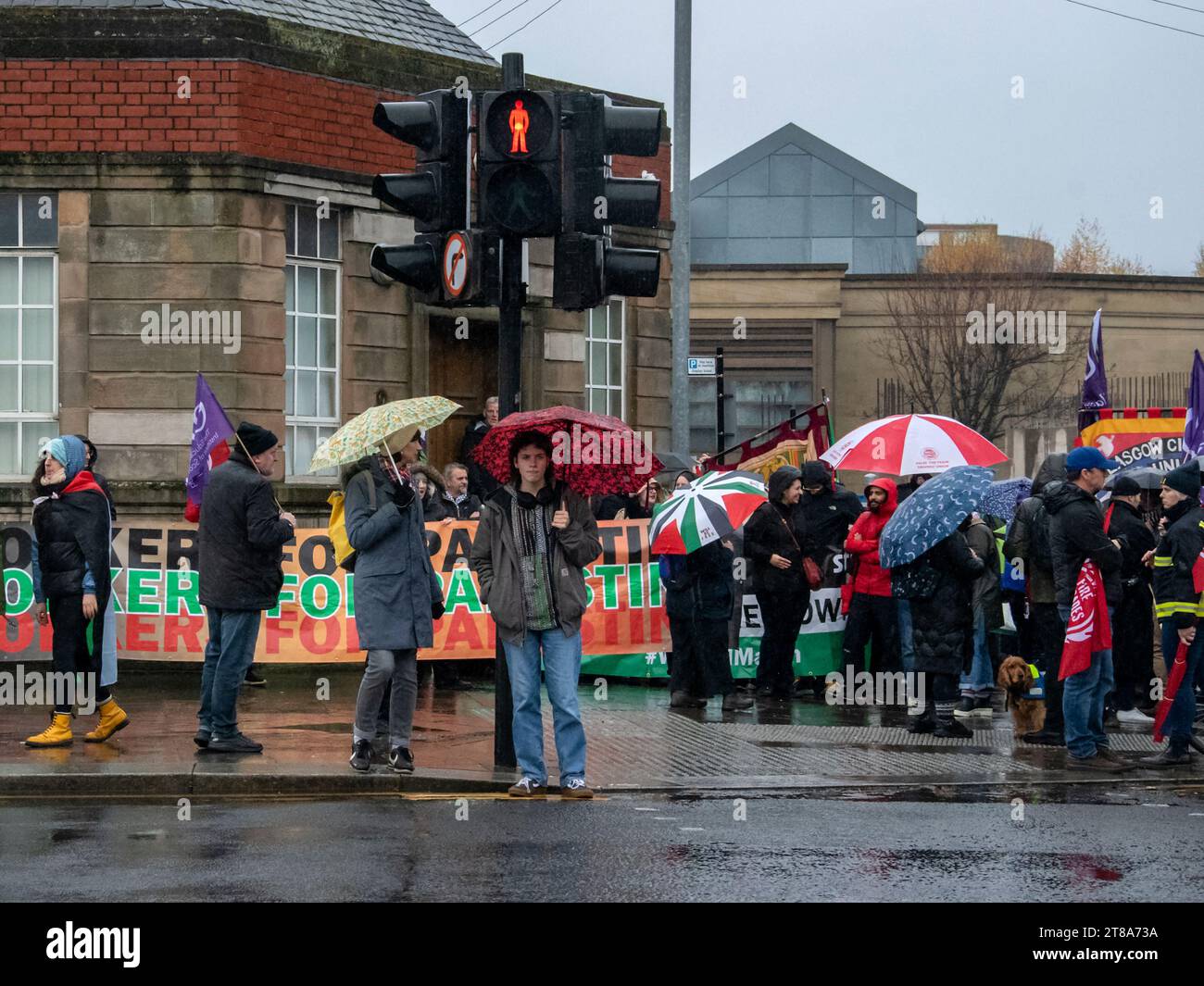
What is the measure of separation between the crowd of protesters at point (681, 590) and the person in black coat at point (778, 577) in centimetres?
2

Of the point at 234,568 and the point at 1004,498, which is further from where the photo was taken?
the point at 1004,498

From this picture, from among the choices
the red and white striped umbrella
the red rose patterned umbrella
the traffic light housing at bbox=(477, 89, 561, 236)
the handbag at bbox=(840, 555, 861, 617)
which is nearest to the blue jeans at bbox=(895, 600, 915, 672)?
the handbag at bbox=(840, 555, 861, 617)

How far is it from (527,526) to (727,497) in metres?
3.93

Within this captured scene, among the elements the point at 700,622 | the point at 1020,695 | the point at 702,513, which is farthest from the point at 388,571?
the point at 1020,695

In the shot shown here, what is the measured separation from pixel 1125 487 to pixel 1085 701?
7.60 ft

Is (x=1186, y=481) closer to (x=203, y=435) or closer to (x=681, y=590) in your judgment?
(x=681, y=590)

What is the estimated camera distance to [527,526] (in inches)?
406

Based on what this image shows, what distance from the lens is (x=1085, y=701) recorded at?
11.9m

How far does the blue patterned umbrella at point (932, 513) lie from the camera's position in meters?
12.8

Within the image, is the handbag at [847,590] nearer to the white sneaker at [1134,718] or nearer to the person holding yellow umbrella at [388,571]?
the white sneaker at [1134,718]

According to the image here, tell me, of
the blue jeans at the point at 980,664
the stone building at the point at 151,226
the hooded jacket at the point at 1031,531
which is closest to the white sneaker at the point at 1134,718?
the blue jeans at the point at 980,664

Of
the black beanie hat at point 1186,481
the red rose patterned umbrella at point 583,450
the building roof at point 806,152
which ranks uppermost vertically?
the building roof at point 806,152

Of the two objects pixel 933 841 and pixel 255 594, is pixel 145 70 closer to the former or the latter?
pixel 255 594

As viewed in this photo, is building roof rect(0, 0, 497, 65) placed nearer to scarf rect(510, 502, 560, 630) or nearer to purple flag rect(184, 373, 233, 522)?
purple flag rect(184, 373, 233, 522)
